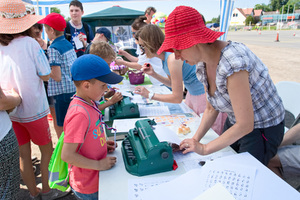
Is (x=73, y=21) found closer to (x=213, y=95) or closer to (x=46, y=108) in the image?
(x=46, y=108)

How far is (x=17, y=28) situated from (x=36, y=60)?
26cm

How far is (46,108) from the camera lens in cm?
174

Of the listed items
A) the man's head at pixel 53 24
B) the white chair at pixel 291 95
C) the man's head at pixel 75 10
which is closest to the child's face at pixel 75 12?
the man's head at pixel 75 10

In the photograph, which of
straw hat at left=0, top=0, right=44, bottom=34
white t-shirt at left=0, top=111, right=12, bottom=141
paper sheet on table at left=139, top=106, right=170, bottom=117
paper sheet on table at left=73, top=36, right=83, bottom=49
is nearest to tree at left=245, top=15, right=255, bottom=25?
paper sheet on table at left=73, top=36, right=83, bottom=49

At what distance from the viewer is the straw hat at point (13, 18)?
4.86 ft

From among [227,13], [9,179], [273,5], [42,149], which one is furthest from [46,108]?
[273,5]

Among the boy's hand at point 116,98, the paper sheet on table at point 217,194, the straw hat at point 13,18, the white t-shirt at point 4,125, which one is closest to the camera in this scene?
the paper sheet on table at point 217,194

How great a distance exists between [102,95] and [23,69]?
785 mm

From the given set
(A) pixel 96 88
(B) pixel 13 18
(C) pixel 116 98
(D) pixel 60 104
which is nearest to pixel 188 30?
(A) pixel 96 88

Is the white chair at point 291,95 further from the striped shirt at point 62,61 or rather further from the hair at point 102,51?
the striped shirt at point 62,61

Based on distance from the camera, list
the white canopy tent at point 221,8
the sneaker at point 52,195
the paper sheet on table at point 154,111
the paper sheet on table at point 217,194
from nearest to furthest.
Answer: the paper sheet on table at point 217,194
the paper sheet on table at point 154,111
the sneaker at point 52,195
the white canopy tent at point 221,8

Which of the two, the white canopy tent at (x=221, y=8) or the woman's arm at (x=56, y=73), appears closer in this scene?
the woman's arm at (x=56, y=73)

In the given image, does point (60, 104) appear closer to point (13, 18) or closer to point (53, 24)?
point (53, 24)

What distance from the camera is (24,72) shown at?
154 centimetres
